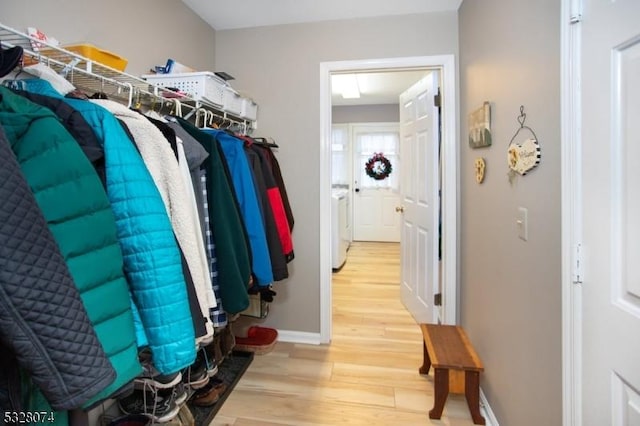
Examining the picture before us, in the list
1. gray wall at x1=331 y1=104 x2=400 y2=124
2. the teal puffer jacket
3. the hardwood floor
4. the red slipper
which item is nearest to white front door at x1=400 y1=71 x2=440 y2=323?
the hardwood floor

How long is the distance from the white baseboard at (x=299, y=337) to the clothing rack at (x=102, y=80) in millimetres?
1655

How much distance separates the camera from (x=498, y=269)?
5.27 feet

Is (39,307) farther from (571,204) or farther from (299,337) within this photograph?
(299,337)

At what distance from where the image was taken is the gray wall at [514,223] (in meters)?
1.11

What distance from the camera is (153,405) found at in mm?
1506

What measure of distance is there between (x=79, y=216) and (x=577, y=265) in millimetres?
1328

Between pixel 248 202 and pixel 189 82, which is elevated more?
pixel 189 82

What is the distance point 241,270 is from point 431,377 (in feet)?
4.86

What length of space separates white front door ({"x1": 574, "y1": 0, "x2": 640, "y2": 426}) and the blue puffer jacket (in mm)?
1108

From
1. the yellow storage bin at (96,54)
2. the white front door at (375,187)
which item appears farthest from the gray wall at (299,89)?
the white front door at (375,187)

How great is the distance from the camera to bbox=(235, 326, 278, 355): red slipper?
2.35m

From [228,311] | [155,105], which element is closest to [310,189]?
[155,105]

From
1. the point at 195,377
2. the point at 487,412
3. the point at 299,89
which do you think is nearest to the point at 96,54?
the point at 299,89

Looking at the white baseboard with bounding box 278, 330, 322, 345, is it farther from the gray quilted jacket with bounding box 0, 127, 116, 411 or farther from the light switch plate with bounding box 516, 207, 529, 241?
the gray quilted jacket with bounding box 0, 127, 116, 411
